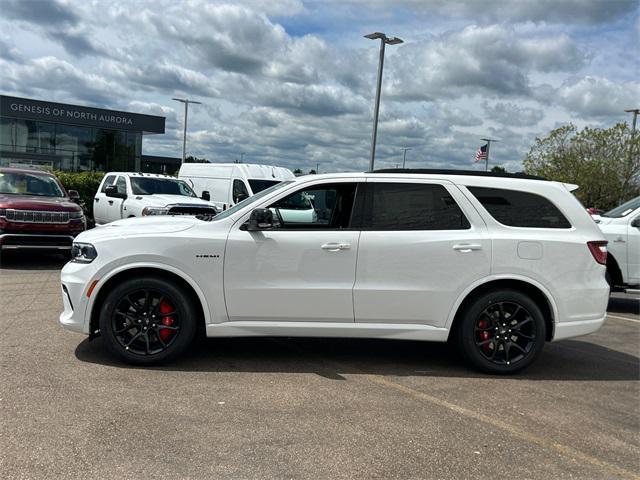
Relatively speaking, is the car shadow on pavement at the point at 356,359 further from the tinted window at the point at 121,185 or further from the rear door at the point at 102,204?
the rear door at the point at 102,204

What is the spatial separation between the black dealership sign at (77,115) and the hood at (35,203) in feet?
117

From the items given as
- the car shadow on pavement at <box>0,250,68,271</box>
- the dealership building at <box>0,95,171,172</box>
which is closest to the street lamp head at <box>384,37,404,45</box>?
the car shadow on pavement at <box>0,250,68,271</box>

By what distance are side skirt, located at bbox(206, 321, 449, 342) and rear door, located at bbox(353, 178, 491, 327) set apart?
62 millimetres

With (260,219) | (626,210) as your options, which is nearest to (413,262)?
(260,219)

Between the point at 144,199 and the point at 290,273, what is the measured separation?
846 cm

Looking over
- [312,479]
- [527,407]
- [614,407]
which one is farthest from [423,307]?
[312,479]

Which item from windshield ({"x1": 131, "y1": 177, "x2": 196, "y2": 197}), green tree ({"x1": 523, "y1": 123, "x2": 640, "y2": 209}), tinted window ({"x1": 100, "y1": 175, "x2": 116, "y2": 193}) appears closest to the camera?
windshield ({"x1": 131, "y1": 177, "x2": 196, "y2": 197})

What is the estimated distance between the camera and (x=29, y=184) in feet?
36.9

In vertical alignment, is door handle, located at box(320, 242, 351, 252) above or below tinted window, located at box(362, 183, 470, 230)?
below

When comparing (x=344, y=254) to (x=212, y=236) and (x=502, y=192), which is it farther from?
(x=502, y=192)

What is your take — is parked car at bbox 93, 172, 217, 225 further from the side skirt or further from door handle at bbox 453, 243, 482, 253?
door handle at bbox 453, 243, 482, 253

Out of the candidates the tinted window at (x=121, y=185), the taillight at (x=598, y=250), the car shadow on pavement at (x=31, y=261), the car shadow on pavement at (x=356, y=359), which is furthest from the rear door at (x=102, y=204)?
the taillight at (x=598, y=250)

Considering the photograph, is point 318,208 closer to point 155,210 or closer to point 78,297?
point 78,297

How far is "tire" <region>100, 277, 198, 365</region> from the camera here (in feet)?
16.4
